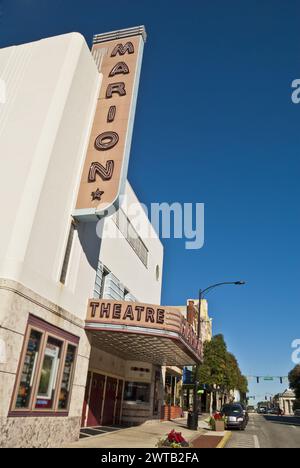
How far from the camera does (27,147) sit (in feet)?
42.5

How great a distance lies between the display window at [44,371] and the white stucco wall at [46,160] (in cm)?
112

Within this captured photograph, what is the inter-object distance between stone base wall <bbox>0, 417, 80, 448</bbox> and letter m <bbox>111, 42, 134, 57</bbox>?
50.0 feet

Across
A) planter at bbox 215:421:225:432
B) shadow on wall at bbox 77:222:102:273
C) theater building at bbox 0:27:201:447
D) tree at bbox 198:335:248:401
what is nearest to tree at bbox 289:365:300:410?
tree at bbox 198:335:248:401

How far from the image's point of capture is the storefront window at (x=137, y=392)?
2480 cm

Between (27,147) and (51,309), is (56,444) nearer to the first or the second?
(51,309)

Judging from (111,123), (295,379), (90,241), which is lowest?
(90,241)

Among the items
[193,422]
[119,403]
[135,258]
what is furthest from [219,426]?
[135,258]

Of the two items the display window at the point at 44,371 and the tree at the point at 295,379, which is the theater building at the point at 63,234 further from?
the tree at the point at 295,379

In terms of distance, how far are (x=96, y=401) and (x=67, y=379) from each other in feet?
24.9

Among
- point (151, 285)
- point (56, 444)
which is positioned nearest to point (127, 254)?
point (151, 285)

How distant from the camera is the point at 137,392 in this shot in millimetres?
25344

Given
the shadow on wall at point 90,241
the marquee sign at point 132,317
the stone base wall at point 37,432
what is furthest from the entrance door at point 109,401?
the shadow on wall at point 90,241

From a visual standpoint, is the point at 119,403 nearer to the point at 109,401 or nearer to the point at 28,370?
the point at 109,401
